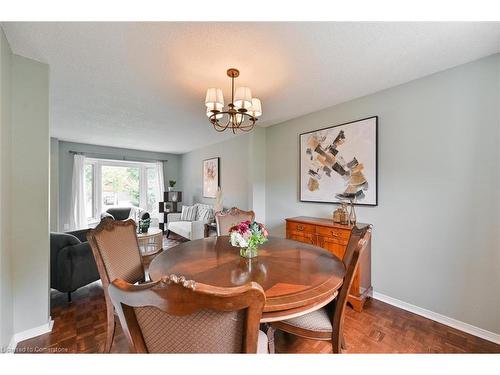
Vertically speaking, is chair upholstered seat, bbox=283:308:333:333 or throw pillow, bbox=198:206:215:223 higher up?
throw pillow, bbox=198:206:215:223

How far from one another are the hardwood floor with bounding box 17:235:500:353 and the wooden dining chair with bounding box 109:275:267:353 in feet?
3.94

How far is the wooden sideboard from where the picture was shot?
2102 mm

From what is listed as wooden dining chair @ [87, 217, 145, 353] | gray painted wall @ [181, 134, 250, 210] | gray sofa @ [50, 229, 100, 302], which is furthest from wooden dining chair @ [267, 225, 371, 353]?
gray painted wall @ [181, 134, 250, 210]

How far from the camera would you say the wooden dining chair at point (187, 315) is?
539 millimetres

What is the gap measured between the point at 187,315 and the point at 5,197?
72.6 inches

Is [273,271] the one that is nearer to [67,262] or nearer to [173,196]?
[67,262]

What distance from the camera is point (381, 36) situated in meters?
1.48

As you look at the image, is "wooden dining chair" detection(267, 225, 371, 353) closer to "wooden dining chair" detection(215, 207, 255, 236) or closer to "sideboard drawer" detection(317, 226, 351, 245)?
"sideboard drawer" detection(317, 226, 351, 245)

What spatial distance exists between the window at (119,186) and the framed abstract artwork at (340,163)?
16.0 feet

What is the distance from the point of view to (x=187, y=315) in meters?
0.60

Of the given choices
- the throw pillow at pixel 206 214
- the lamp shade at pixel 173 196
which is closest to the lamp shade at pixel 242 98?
the throw pillow at pixel 206 214

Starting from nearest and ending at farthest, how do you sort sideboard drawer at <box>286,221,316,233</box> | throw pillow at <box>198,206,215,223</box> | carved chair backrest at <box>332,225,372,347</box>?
carved chair backrest at <box>332,225,372,347</box> < sideboard drawer at <box>286,221,316,233</box> < throw pillow at <box>198,206,215,223</box>

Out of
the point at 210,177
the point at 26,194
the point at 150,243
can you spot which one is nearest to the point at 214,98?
the point at 26,194

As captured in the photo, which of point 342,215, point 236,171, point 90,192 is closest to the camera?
point 342,215
